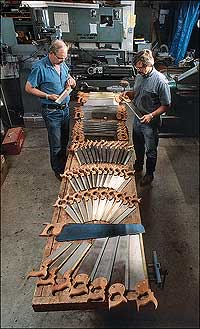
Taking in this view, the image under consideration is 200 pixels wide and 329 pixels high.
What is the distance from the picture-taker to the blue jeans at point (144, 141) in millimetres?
1542

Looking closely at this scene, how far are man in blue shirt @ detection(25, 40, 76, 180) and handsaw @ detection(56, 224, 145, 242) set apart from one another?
1.49 ft

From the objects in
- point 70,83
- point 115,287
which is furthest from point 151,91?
point 115,287

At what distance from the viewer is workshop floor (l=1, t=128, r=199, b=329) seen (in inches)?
76.3

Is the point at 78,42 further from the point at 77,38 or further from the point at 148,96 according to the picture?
the point at 148,96

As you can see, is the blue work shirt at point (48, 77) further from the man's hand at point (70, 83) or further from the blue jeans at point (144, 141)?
the blue jeans at point (144, 141)

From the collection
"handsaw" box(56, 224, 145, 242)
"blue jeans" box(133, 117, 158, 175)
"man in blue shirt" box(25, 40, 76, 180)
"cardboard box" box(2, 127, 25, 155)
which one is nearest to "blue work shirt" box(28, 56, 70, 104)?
"man in blue shirt" box(25, 40, 76, 180)

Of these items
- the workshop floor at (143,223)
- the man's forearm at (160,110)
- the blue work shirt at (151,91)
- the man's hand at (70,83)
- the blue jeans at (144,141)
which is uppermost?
the man's hand at (70,83)

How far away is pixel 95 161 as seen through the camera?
1.76 m

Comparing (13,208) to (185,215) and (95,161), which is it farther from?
(185,215)

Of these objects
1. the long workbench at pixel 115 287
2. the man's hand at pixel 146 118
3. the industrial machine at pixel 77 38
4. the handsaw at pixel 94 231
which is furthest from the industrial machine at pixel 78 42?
the long workbench at pixel 115 287

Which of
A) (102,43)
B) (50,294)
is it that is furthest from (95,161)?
(50,294)

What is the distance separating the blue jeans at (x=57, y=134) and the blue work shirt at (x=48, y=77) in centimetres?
12

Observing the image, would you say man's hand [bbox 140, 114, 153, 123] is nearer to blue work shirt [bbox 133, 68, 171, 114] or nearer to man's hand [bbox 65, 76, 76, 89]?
blue work shirt [bbox 133, 68, 171, 114]

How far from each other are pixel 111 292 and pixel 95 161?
89cm
